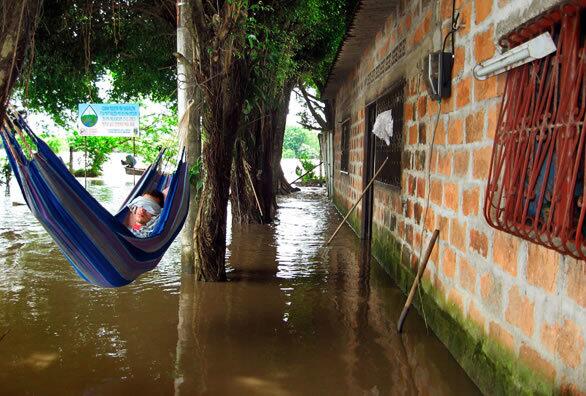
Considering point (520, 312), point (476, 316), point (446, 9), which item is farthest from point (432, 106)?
point (520, 312)

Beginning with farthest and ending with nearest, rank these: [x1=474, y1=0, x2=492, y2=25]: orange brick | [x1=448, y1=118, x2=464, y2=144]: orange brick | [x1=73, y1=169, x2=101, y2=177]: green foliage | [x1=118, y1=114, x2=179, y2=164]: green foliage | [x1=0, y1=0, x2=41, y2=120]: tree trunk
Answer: [x1=73, y1=169, x2=101, y2=177]: green foliage < [x1=118, y1=114, x2=179, y2=164]: green foliage < [x1=448, y1=118, x2=464, y2=144]: orange brick < [x1=474, y1=0, x2=492, y2=25]: orange brick < [x1=0, y1=0, x2=41, y2=120]: tree trunk

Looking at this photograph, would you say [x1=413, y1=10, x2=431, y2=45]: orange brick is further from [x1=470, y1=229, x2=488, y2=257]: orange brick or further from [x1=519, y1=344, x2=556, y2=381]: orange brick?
[x1=519, y1=344, x2=556, y2=381]: orange brick

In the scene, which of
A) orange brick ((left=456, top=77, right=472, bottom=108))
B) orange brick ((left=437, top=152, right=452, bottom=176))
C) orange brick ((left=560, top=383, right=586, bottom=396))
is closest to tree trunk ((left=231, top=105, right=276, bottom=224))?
orange brick ((left=437, top=152, right=452, bottom=176))

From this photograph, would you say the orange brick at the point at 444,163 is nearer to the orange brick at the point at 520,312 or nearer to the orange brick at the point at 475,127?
the orange brick at the point at 475,127

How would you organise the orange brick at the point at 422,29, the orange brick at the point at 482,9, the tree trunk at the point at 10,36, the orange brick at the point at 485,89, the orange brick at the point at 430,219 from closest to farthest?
the tree trunk at the point at 10,36
the orange brick at the point at 485,89
the orange brick at the point at 482,9
the orange brick at the point at 430,219
the orange brick at the point at 422,29

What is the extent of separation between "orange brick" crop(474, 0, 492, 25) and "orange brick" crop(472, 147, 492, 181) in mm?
619

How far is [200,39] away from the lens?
388 cm

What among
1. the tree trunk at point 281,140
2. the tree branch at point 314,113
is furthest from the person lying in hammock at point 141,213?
the tree branch at point 314,113

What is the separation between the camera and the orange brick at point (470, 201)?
2500 mm

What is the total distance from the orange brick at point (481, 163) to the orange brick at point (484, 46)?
0.42 metres

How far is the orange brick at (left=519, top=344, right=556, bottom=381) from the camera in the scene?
68.4 inches

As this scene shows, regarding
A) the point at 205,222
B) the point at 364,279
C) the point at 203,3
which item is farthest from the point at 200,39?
the point at 364,279

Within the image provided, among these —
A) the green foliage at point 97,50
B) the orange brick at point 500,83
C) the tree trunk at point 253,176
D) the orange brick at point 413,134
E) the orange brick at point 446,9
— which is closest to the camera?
the orange brick at point 500,83

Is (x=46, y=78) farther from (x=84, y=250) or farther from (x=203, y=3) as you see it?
(x=84, y=250)
